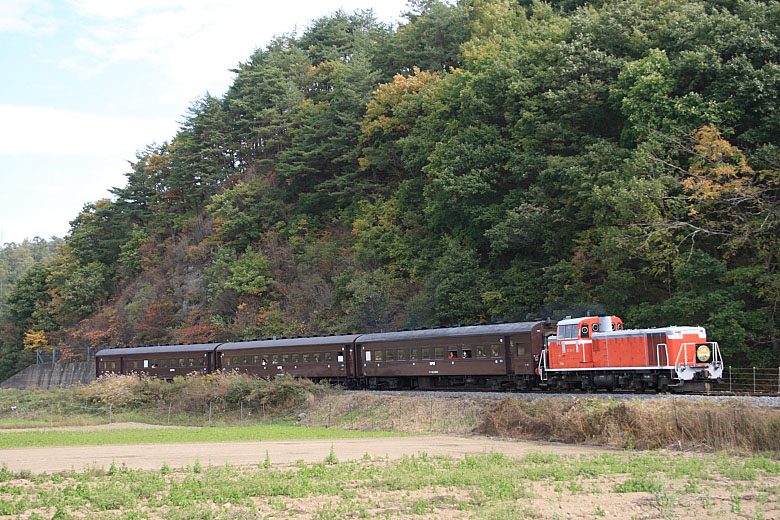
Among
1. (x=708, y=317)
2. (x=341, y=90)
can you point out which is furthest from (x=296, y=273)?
(x=708, y=317)

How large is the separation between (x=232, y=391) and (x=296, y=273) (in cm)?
2439

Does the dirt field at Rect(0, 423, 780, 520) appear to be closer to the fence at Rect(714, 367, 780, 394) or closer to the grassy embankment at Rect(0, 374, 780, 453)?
the grassy embankment at Rect(0, 374, 780, 453)

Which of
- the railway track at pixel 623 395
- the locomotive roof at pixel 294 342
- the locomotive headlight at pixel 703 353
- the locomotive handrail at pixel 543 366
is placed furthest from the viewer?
the locomotive roof at pixel 294 342

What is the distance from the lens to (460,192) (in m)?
47.3

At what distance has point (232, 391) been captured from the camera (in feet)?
134

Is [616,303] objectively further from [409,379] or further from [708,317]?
[409,379]

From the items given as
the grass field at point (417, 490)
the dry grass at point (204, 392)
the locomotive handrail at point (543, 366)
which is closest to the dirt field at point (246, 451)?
the grass field at point (417, 490)

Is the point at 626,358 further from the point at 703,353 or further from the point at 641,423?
the point at 641,423

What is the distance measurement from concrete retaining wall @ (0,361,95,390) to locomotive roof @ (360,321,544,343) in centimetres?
3665

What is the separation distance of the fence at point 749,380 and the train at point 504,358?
2867 mm

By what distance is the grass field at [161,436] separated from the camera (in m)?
27.8

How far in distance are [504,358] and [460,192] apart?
16.6 metres

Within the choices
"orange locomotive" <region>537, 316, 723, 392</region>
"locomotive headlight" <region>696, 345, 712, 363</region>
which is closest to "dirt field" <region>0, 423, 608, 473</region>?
"orange locomotive" <region>537, 316, 723, 392</region>

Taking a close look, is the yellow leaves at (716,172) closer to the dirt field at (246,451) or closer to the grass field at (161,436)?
the dirt field at (246,451)
